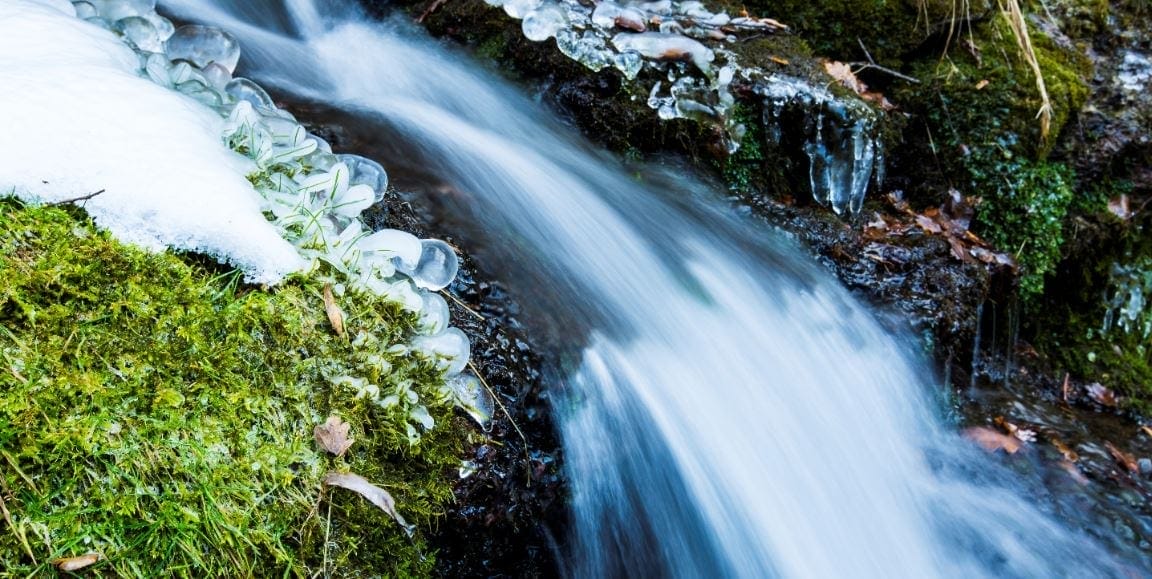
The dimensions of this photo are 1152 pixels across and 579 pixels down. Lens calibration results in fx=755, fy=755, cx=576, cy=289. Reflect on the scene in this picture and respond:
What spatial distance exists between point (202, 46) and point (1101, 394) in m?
5.40

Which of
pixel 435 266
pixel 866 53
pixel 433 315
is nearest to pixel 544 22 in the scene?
pixel 866 53

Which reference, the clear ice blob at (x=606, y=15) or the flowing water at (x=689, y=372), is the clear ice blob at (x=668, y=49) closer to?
the clear ice blob at (x=606, y=15)

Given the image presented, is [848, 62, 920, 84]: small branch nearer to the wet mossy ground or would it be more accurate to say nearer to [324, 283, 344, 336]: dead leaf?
the wet mossy ground

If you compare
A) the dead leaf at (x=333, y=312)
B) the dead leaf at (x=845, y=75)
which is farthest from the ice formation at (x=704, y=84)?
the dead leaf at (x=333, y=312)

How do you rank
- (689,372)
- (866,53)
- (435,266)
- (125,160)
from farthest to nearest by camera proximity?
(866,53) → (689,372) → (435,266) → (125,160)

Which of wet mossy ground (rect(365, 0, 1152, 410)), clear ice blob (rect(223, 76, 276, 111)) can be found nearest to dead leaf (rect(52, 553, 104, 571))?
clear ice blob (rect(223, 76, 276, 111))

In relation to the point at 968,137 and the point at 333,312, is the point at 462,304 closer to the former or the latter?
the point at 333,312

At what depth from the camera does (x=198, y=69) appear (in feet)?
8.68

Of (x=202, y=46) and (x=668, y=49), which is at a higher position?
(x=668, y=49)

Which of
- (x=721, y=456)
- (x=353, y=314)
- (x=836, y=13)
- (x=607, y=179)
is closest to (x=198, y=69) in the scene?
(x=353, y=314)

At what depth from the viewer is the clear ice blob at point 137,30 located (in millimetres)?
2688

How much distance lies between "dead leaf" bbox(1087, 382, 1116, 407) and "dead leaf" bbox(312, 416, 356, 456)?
4.87 m

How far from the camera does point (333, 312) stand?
1.95 m

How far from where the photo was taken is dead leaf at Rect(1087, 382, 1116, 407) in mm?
4789
